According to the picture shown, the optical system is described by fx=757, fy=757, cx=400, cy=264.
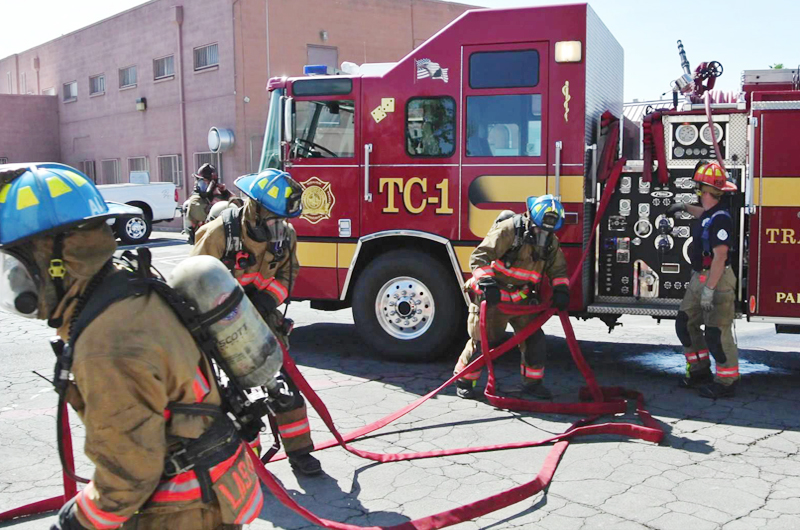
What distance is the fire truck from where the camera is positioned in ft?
20.7

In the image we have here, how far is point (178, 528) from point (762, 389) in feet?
18.5

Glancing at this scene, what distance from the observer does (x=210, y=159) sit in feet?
77.5

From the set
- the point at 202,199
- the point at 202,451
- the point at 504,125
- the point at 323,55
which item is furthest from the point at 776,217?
the point at 323,55

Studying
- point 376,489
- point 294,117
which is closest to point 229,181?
point 294,117

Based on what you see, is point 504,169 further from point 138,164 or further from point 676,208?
point 138,164

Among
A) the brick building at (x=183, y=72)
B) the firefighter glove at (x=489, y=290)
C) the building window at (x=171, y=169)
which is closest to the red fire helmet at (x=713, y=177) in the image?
the firefighter glove at (x=489, y=290)

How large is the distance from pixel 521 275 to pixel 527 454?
1.61 metres

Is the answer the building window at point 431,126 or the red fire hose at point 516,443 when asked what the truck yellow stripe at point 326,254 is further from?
the red fire hose at point 516,443

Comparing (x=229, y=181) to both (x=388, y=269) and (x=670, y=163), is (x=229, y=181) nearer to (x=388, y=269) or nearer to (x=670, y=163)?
(x=388, y=269)

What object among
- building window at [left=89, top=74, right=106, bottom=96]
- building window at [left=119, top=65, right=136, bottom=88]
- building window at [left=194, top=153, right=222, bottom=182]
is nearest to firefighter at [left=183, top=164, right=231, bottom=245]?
building window at [left=194, top=153, right=222, bottom=182]

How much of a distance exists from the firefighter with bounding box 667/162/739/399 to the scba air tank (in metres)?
4.58

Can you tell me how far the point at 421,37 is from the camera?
84.5 feet

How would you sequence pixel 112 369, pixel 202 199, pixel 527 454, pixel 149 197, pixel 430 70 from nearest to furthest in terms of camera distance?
1. pixel 112 369
2. pixel 527 454
3. pixel 430 70
4. pixel 202 199
5. pixel 149 197

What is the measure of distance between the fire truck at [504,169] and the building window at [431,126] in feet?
0.04
